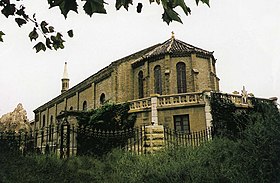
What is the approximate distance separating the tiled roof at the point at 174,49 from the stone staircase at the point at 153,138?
43.0 ft

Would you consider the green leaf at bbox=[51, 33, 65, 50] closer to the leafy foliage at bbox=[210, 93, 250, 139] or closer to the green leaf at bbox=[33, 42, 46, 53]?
the green leaf at bbox=[33, 42, 46, 53]

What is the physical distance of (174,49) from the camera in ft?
89.5

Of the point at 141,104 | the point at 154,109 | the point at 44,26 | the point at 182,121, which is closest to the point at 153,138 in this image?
the point at 154,109

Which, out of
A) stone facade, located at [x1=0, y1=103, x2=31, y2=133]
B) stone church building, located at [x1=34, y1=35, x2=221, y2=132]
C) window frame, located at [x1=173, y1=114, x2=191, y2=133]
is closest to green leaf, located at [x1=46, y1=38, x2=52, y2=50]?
stone church building, located at [x1=34, y1=35, x2=221, y2=132]

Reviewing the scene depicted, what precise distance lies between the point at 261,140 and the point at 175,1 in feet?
18.8

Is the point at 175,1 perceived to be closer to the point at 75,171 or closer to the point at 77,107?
the point at 75,171

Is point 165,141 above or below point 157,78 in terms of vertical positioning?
below

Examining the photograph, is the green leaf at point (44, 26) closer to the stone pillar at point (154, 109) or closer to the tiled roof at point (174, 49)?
the stone pillar at point (154, 109)

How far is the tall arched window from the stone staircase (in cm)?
1172

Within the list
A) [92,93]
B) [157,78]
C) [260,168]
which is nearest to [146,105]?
[157,78]

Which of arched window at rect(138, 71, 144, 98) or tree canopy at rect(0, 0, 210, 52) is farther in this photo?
arched window at rect(138, 71, 144, 98)

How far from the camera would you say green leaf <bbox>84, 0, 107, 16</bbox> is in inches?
109

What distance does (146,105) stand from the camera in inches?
873

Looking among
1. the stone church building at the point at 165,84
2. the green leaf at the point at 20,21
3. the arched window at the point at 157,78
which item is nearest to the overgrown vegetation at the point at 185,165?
the green leaf at the point at 20,21
